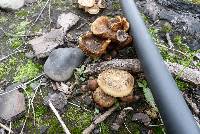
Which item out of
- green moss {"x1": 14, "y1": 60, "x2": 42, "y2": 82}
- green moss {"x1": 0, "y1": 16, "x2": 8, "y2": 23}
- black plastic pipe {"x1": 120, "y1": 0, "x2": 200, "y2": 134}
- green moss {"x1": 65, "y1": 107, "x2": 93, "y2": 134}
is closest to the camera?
black plastic pipe {"x1": 120, "y1": 0, "x2": 200, "y2": 134}

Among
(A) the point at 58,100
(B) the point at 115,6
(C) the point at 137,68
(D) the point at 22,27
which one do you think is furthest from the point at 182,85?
(D) the point at 22,27

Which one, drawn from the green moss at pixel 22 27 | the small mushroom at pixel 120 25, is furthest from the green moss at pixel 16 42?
the small mushroom at pixel 120 25

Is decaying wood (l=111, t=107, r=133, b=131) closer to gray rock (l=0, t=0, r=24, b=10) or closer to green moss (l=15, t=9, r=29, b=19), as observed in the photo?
green moss (l=15, t=9, r=29, b=19)

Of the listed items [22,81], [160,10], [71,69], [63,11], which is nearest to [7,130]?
[22,81]

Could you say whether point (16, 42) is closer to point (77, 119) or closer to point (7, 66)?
point (7, 66)

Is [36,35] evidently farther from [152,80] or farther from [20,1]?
[152,80]

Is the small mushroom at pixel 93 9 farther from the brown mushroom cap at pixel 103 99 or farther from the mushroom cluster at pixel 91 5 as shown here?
the brown mushroom cap at pixel 103 99

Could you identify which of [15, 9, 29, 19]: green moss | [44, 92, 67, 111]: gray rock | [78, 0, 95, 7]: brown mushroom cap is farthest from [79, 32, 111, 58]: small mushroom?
[15, 9, 29, 19]: green moss
